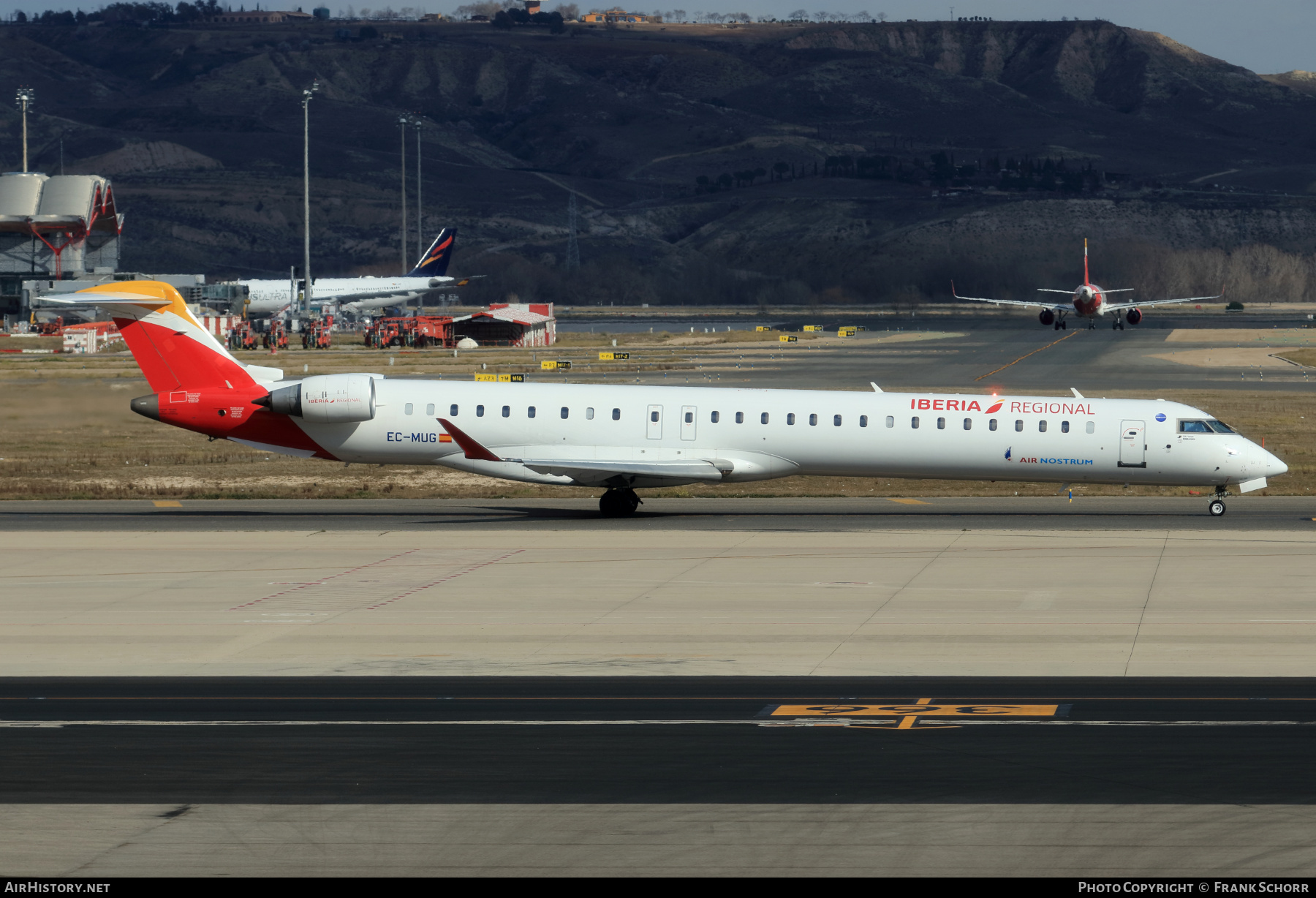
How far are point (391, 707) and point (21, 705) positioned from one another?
4.23 metres

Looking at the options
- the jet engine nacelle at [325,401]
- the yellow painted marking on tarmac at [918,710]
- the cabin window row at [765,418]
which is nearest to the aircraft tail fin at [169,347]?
the jet engine nacelle at [325,401]

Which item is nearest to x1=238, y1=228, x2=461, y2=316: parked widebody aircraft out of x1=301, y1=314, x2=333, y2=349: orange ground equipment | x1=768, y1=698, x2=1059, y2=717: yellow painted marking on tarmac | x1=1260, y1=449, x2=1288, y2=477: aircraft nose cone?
x1=301, y1=314, x2=333, y2=349: orange ground equipment

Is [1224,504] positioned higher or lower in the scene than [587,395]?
lower

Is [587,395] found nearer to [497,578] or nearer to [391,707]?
[497,578]

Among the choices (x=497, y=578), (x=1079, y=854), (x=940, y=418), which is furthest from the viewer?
(x=940, y=418)

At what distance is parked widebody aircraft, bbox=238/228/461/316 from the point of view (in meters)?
146

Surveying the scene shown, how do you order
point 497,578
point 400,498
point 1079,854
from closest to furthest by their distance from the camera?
1. point 1079,854
2. point 497,578
3. point 400,498

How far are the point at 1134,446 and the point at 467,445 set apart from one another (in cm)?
1460

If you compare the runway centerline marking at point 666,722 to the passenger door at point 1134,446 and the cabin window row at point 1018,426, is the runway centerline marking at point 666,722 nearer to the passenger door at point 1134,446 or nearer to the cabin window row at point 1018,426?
the cabin window row at point 1018,426

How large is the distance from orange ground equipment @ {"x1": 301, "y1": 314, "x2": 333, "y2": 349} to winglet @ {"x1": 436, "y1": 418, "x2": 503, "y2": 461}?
73.2 meters

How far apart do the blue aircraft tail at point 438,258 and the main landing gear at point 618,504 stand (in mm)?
122633

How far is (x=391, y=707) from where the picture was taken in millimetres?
18125

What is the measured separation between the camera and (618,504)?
119 ft

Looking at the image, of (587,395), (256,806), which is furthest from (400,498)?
(256,806)
